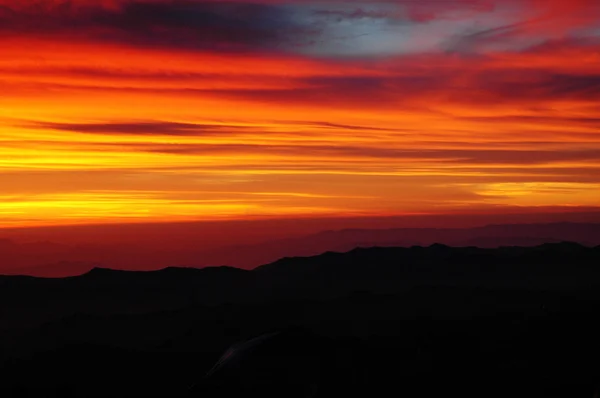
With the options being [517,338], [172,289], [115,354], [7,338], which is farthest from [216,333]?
[172,289]

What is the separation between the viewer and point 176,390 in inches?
2269

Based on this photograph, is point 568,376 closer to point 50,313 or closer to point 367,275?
point 50,313

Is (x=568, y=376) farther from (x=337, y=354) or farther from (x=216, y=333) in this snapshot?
(x=216, y=333)

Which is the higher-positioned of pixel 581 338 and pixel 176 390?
pixel 581 338

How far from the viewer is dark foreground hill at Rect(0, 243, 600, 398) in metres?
50.8

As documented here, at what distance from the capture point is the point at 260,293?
5940 inches

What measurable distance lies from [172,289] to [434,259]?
57.9 metres

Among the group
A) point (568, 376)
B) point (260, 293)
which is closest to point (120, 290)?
point (260, 293)

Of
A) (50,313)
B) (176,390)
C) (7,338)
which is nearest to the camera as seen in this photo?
(176,390)

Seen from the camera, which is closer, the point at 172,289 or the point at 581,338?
the point at 581,338

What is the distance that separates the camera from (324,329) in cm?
9825

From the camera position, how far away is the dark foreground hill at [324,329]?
50.8 m

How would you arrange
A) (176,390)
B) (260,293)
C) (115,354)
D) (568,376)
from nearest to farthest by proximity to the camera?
(568,376)
(176,390)
(115,354)
(260,293)

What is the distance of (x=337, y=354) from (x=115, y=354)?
28.6 metres
